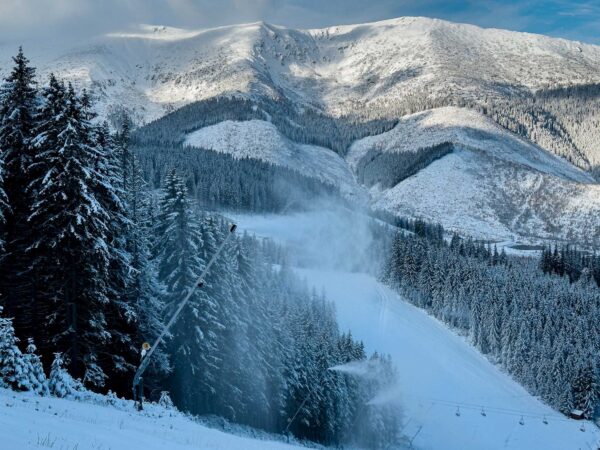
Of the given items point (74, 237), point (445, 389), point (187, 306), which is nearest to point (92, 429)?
point (74, 237)

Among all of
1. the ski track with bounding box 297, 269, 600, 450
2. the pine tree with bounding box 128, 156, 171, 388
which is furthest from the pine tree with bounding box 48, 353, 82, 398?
the ski track with bounding box 297, 269, 600, 450

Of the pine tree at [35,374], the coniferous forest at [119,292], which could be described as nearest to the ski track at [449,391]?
the coniferous forest at [119,292]

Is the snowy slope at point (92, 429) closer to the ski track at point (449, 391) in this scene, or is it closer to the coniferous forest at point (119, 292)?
the coniferous forest at point (119, 292)

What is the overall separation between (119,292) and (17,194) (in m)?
7.75

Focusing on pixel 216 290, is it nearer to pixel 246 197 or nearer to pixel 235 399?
pixel 235 399

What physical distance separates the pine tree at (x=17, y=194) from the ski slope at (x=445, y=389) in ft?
175

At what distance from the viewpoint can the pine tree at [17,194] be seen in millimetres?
26422

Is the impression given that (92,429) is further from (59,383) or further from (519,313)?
(519,313)

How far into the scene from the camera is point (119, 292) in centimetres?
3109

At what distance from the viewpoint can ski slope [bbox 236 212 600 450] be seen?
7131 cm

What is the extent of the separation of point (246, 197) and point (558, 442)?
4849 inches

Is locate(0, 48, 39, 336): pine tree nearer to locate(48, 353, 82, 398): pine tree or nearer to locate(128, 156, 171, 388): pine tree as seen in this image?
locate(128, 156, 171, 388): pine tree

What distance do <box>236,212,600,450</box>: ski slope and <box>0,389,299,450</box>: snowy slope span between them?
53411 millimetres

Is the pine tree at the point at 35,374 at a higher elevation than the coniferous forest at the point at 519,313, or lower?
higher
